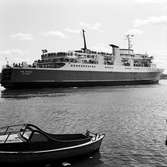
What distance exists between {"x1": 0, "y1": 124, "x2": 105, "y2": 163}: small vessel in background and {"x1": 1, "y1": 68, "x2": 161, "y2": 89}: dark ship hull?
5825 cm

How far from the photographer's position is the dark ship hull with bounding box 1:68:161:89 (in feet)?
236

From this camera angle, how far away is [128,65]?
98.5 meters

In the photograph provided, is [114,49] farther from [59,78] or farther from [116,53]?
[59,78]

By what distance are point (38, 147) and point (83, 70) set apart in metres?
70.0

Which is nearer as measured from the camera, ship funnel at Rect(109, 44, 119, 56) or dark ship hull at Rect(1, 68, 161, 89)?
dark ship hull at Rect(1, 68, 161, 89)

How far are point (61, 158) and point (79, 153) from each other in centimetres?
106

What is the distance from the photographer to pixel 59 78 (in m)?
77.3

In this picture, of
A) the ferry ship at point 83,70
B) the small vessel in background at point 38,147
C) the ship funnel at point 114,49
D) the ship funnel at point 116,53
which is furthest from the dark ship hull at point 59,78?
the small vessel in background at point 38,147

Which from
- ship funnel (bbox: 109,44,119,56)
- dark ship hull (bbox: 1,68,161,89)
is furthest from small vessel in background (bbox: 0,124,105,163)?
ship funnel (bbox: 109,44,119,56)

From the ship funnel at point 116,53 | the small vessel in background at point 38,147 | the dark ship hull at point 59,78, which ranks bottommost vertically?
the small vessel in background at point 38,147

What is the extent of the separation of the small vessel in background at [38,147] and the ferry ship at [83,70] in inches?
2312

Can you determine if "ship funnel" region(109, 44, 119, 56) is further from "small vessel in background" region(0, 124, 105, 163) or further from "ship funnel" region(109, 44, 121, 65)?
"small vessel in background" region(0, 124, 105, 163)

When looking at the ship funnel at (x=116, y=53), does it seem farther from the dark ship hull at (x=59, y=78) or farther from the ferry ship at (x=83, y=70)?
the dark ship hull at (x=59, y=78)

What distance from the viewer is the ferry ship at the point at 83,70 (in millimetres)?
72688
